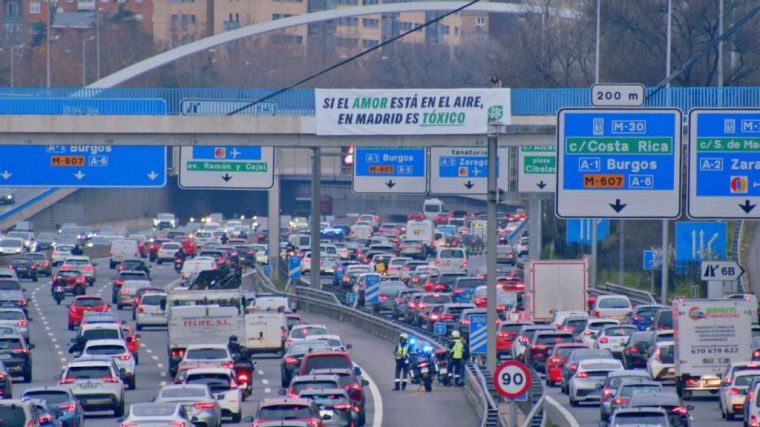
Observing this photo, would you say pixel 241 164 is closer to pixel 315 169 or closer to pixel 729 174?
pixel 315 169

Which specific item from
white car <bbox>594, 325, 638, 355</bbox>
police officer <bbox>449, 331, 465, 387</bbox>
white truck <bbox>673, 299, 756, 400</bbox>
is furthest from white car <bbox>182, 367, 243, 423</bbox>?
white car <bbox>594, 325, 638, 355</bbox>

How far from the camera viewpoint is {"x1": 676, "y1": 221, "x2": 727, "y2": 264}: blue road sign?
58.0 meters

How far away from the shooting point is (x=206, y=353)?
136ft

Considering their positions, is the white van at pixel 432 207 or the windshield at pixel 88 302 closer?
the windshield at pixel 88 302

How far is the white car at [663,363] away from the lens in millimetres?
43000

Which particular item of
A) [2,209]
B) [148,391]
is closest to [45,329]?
[148,391]

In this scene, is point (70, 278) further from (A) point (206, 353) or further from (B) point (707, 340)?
(B) point (707, 340)

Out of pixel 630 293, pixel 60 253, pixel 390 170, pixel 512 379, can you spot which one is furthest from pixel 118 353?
pixel 60 253

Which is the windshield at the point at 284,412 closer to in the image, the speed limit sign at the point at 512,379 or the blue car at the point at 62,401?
the speed limit sign at the point at 512,379

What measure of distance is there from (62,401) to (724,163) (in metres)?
12.2

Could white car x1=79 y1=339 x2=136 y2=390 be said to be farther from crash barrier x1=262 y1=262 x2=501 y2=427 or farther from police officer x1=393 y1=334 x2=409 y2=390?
crash barrier x1=262 y1=262 x2=501 y2=427

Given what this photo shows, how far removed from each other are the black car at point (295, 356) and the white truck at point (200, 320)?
13.8 feet

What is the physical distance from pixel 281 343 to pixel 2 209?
69.6 m

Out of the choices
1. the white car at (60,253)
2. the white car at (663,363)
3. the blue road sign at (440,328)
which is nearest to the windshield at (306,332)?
the blue road sign at (440,328)
